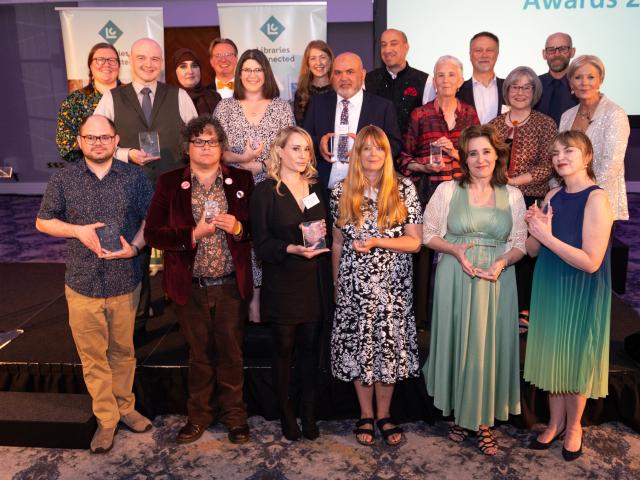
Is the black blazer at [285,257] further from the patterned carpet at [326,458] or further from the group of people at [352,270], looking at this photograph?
the patterned carpet at [326,458]

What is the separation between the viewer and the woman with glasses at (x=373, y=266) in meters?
3.04

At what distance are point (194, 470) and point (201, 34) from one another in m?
7.96

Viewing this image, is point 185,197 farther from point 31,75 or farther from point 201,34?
point 31,75

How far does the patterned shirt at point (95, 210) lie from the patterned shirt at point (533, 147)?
2149 millimetres

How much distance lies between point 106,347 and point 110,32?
5322 mm

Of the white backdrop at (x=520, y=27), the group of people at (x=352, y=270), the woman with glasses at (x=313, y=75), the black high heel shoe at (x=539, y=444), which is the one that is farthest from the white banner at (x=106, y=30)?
the black high heel shoe at (x=539, y=444)

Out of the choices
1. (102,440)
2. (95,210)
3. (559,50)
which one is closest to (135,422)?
(102,440)

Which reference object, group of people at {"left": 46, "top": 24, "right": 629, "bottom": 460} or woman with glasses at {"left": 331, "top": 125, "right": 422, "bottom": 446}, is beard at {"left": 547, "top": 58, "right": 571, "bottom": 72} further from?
woman with glasses at {"left": 331, "top": 125, "right": 422, "bottom": 446}

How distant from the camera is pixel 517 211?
3.05 m

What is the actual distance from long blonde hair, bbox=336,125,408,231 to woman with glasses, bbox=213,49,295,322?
2.85 ft

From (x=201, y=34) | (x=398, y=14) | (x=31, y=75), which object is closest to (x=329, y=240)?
(x=398, y=14)

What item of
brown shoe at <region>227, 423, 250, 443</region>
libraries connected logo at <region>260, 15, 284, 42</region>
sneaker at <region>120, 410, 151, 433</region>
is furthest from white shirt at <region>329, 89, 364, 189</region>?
libraries connected logo at <region>260, 15, 284, 42</region>

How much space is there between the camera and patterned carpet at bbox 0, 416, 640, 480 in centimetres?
308

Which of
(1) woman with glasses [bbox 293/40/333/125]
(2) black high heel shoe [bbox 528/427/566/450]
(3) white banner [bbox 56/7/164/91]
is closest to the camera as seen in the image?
(2) black high heel shoe [bbox 528/427/566/450]
